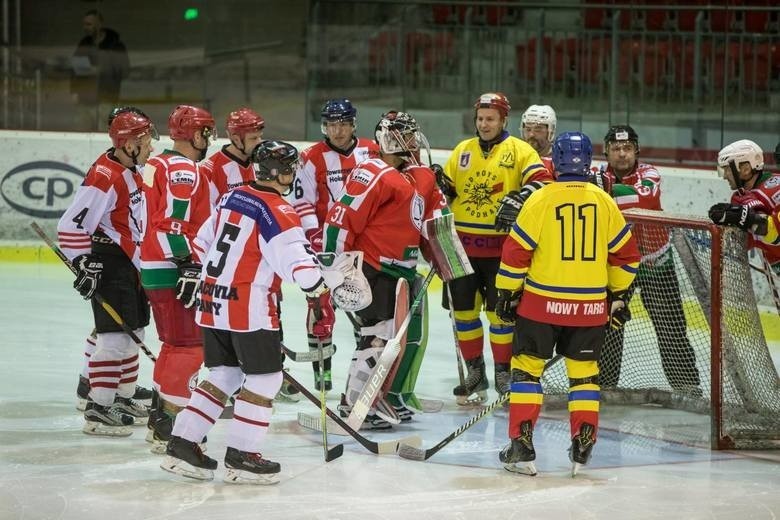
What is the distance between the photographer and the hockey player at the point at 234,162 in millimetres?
5289

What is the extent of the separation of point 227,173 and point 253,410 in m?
1.45

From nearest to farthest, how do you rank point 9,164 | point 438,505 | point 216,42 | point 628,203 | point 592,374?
1. point 438,505
2. point 592,374
3. point 628,203
4. point 9,164
5. point 216,42

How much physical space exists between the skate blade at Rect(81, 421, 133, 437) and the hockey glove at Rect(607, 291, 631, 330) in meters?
1.80

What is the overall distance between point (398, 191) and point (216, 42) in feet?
20.3

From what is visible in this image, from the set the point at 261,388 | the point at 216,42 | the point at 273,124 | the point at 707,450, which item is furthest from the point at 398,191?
the point at 216,42

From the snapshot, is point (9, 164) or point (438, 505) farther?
point (9, 164)

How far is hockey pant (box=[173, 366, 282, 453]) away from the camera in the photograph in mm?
4160

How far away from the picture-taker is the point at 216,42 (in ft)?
35.2

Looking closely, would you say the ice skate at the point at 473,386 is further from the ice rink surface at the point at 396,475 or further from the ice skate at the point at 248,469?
the ice skate at the point at 248,469

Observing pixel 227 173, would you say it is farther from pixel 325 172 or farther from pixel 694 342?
pixel 694 342

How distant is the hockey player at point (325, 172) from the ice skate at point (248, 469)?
1390mm

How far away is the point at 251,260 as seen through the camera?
13.5 ft

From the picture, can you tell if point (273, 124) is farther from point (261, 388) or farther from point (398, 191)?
point (261, 388)

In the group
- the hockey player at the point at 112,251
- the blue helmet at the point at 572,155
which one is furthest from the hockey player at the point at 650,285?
the hockey player at the point at 112,251
